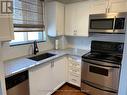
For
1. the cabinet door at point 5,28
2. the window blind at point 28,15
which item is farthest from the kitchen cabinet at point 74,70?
the cabinet door at point 5,28

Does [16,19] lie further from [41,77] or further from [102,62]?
[102,62]

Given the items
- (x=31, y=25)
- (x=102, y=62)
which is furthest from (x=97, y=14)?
(x=31, y=25)

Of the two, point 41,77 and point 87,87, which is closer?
point 41,77

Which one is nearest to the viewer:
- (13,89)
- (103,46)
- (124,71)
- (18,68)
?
(124,71)

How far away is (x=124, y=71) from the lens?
2.67ft

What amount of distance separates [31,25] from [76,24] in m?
1.07

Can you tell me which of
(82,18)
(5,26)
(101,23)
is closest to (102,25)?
(101,23)

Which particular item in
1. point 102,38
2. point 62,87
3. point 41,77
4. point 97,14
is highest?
point 97,14

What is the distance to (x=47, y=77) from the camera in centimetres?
220

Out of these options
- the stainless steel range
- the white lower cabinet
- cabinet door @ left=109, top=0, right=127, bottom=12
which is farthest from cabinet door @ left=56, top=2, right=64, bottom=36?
cabinet door @ left=109, top=0, right=127, bottom=12

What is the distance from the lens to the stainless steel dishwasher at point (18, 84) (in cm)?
150

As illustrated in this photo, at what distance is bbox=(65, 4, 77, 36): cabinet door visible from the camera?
2807 mm

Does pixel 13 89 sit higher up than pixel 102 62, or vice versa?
pixel 102 62

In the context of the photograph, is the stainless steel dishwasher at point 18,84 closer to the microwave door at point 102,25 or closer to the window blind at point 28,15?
the window blind at point 28,15
